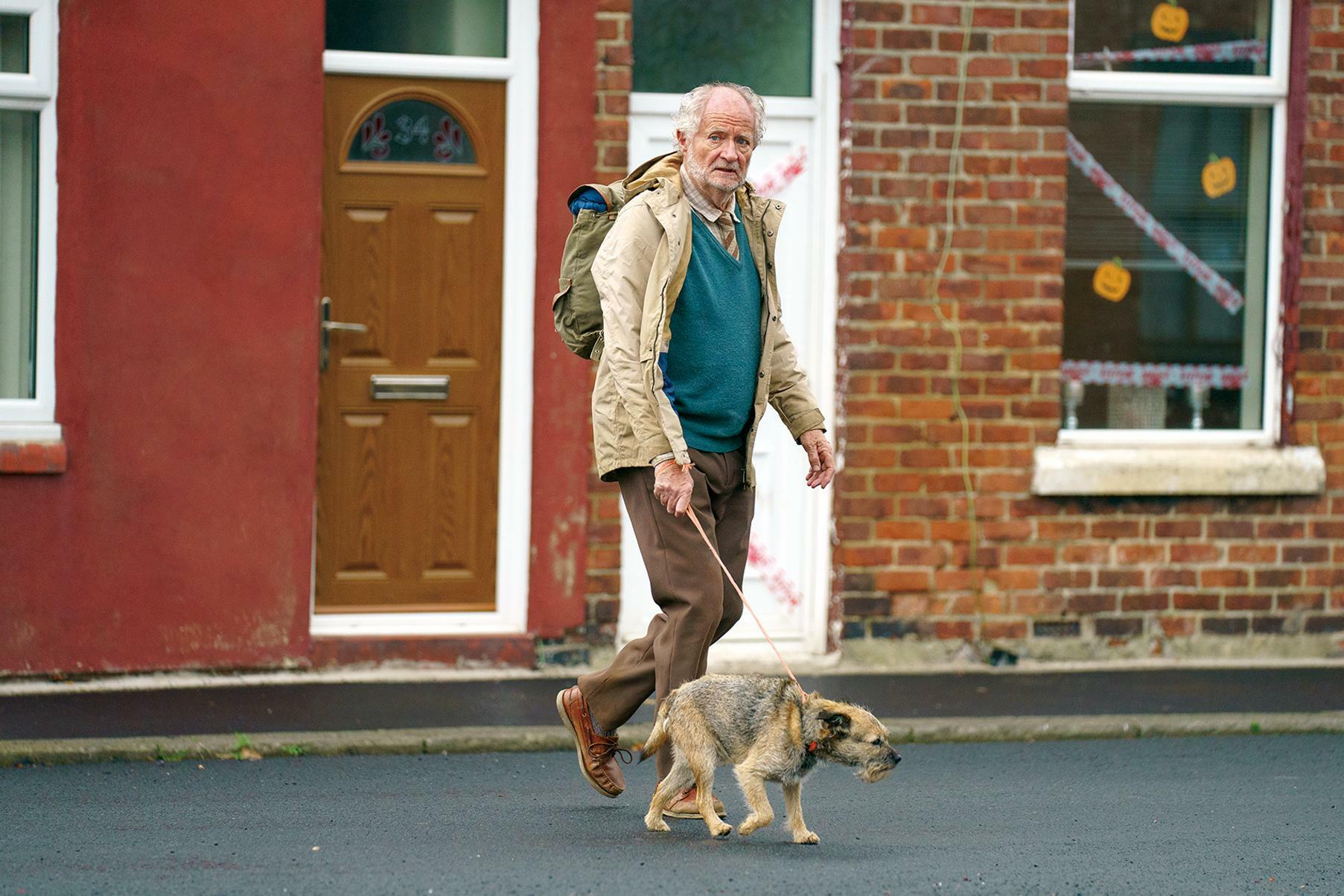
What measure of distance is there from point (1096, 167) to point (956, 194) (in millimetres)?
853

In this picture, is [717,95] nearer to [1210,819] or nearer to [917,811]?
[917,811]

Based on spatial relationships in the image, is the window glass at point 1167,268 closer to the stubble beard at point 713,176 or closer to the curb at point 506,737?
the curb at point 506,737

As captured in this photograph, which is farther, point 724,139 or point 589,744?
point 589,744

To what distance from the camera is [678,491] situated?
17.5ft

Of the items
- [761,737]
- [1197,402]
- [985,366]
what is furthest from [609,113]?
[761,737]

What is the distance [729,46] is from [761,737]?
449 centimetres

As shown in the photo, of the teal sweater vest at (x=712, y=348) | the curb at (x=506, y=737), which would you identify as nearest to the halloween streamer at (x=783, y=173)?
the curb at (x=506, y=737)

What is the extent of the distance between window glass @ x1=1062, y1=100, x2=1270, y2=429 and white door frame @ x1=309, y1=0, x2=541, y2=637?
2772 mm

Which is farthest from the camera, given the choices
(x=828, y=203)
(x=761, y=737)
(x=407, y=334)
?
(x=828, y=203)

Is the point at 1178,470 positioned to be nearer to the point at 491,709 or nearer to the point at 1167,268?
the point at 1167,268

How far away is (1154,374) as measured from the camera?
30.6ft

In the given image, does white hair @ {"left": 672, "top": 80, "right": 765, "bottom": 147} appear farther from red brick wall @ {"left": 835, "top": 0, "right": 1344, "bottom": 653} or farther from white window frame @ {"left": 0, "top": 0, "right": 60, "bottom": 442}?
white window frame @ {"left": 0, "top": 0, "right": 60, "bottom": 442}

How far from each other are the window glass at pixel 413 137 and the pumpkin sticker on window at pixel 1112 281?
324 centimetres

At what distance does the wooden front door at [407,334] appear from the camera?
8.39 metres
